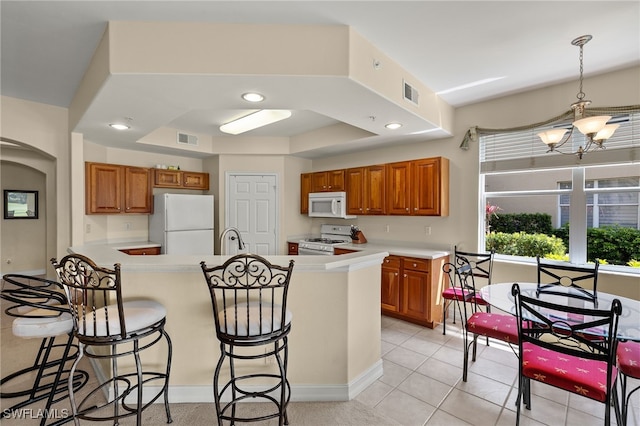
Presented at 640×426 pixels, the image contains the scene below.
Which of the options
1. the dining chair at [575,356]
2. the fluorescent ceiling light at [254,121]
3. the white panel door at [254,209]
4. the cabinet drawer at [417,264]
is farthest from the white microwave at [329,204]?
the dining chair at [575,356]

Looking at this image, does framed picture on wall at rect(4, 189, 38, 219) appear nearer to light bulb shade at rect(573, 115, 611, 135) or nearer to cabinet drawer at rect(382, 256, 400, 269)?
cabinet drawer at rect(382, 256, 400, 269)

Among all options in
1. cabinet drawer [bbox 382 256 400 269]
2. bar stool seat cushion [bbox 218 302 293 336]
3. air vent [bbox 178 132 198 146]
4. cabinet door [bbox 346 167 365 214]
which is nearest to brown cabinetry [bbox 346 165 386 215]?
cabinet door [bbox 346 167 365 214]

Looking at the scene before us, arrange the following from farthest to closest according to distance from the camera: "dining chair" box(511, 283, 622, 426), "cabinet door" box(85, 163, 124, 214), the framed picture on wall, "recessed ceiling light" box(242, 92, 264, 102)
→ 1. the framed picture on wall
2. "cabinet door" box(85, 163, 124, 214)
3. "recessed ceiling light" box(242, 92, 264, 102)
4. "dining chair" box(511, 283, 622, 426)

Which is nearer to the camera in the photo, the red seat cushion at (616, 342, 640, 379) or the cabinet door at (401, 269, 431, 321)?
the red seat cushion at (616, 342, 640, 379)

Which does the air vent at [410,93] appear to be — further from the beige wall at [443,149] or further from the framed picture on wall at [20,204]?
the framed picture on wall at [20,204]

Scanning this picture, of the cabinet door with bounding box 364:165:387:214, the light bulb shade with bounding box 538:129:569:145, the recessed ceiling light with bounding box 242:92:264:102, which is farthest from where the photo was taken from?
the cabinet door with bounding box 364:165:387:214

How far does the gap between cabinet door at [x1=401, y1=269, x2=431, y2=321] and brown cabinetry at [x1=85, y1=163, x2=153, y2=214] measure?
4176 millimetres

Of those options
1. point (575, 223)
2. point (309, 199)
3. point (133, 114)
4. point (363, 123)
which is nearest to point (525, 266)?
point (575, 223)

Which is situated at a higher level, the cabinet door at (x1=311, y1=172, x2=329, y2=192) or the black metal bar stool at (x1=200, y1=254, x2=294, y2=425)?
the cabinet door at (x1=311, y1=172, x2=329, y2=192)

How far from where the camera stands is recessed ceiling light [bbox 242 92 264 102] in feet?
8.40

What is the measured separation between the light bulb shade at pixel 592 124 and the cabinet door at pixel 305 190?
150 inches

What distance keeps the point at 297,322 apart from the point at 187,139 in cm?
388

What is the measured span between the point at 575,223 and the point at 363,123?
2525mm

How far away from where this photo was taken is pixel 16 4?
1967 mm
